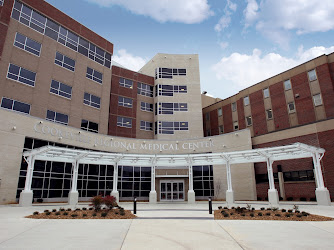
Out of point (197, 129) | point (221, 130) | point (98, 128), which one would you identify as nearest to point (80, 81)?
point (98, 128)

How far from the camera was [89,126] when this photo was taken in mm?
34156

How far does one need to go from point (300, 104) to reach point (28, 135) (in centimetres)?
3222

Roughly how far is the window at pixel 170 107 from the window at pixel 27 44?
20086 mm

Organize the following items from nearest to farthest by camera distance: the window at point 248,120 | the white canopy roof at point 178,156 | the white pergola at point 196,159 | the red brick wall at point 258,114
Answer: the white pergola at point 196,159 → the white canopy roof at point 178,156 → the red brick wall at point 258,114 → the window at point 248,120

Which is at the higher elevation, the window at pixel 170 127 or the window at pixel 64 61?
the window at pixel 64 61

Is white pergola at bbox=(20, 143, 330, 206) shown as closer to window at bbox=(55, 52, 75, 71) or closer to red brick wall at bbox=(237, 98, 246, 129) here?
red brick wall at bbox=(237, 98, 246, 129)

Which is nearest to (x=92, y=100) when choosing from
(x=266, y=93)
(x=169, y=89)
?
(x=169, y=89)

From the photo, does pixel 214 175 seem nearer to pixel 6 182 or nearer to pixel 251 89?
pixel 251 89

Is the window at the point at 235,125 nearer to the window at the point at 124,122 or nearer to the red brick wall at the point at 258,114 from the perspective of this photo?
the red brick wall at the point at 258,114

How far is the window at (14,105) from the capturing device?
2594 centimetres

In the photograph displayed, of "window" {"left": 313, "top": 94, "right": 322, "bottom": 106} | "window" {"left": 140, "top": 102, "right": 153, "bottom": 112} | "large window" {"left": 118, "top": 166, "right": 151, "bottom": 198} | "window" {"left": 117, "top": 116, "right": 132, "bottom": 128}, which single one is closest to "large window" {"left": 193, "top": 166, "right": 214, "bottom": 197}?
"large window" {"left": 118, "top": 166, "right": 151, "bottom": 198}

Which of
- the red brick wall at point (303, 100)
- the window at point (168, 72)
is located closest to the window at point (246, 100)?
the red brick wall at point (303, 100)

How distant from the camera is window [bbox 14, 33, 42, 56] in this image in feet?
92.1

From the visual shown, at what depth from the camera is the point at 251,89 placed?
39.2 m
